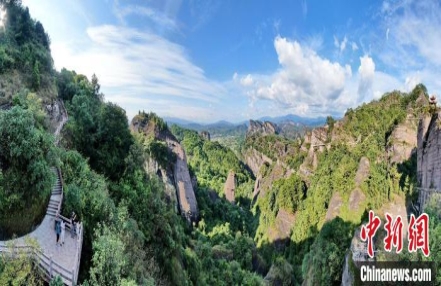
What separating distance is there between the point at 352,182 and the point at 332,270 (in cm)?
2360

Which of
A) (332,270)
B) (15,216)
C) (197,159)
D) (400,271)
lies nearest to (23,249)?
(15,216)

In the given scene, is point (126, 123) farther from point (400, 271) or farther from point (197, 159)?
point (197, 159)

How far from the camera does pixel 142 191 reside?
27.9 meters

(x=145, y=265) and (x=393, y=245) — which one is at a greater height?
(x=393, y=245)

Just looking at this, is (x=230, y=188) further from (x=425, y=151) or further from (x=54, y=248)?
(x=54, y=248)

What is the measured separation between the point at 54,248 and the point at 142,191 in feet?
45.5

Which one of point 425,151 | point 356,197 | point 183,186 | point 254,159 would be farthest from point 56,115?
point 254,159

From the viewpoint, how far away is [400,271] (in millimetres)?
19609

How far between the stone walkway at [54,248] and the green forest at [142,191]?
0.39 meters

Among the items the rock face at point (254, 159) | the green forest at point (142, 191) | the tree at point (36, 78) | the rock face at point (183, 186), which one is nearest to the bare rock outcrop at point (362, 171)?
the green forest at point (142, 191)

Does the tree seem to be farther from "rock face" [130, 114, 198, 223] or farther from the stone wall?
"rock face" [130, 114, 198, 223]

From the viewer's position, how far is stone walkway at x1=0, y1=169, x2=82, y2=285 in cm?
1168

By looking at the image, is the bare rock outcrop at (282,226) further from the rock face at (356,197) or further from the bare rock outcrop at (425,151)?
the bare rock outcrop at (425,151)

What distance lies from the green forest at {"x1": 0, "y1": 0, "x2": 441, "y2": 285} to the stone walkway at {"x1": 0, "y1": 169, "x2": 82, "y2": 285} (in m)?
0.39
